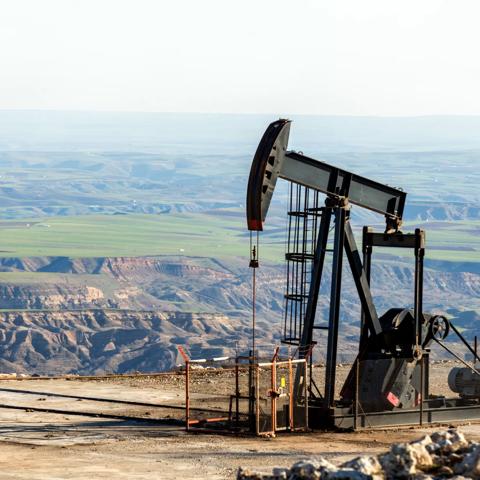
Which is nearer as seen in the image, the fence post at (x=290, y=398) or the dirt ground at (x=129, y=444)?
the dirt ground at (x=129, y=444)

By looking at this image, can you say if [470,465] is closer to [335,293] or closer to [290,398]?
[290,398]

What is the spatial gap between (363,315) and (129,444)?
595cm

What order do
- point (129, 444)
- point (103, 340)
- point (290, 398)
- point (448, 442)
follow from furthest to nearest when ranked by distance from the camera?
A: 1. point (103, 340)
2. point (290, 398)
3. point (129, 444)
4. point (448, 442)

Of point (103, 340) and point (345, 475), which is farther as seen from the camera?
point (103, 340)

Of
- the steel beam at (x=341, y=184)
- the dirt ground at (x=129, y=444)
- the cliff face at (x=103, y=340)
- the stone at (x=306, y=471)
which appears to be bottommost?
the cliff face at (x=103, y=340)

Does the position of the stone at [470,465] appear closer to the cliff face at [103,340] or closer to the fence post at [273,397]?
the fence post at [273,397]

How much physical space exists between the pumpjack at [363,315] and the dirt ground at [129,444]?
641 mm

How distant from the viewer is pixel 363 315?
28484 millimetres

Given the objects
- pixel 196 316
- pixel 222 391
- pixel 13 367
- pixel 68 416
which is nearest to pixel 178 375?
pixel 222 391

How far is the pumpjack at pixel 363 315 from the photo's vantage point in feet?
87.8

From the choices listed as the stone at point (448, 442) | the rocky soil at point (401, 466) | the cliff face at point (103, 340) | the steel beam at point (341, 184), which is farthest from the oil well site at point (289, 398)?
the cliff face at point (103, 340)

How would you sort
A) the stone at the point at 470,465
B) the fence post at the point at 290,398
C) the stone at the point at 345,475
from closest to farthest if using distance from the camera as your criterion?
the stone at the point at 345,475 < the stone at the point at 470,465 < the fence post at the point at 290,398

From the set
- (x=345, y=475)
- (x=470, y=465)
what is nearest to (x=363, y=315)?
(x=470, y=465)

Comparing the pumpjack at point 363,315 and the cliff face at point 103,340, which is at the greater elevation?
the pumpjack at point 363,315
